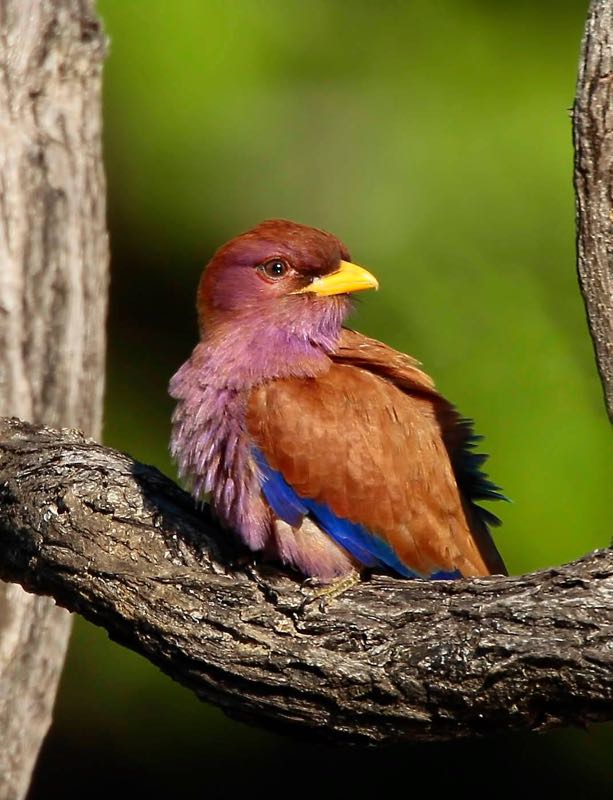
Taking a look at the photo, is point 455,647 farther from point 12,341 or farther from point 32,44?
point 32,44

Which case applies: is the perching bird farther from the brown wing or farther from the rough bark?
the rough bark

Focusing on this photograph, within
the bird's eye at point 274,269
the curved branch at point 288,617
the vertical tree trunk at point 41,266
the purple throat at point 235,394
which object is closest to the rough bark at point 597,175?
the curved branch at point 288,617

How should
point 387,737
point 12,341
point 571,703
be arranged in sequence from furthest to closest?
1. point 12,341
2. point 387,737
3. point 571,703

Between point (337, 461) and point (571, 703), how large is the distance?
1.33 m

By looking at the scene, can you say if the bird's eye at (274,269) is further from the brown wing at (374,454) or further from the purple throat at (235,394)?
the brown wing at (374,454)

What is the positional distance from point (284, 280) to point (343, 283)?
22 cm

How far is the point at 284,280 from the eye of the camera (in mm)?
5086

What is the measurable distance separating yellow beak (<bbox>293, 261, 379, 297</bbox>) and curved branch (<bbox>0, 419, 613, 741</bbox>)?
0.89m

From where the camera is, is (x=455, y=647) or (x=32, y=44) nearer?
(x=455, y=647)

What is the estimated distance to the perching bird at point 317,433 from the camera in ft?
15.1

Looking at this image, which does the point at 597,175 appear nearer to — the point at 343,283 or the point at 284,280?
the point at 343,283

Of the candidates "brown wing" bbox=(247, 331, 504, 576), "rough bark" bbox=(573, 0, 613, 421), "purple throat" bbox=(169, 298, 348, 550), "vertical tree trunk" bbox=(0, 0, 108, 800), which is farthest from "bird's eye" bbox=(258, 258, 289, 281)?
"rough bark" bbox=(573, 0, 613, 421)

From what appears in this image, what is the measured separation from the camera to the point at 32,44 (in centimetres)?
569

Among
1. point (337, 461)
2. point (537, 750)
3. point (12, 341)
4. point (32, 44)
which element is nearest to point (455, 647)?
point (337, 461)
